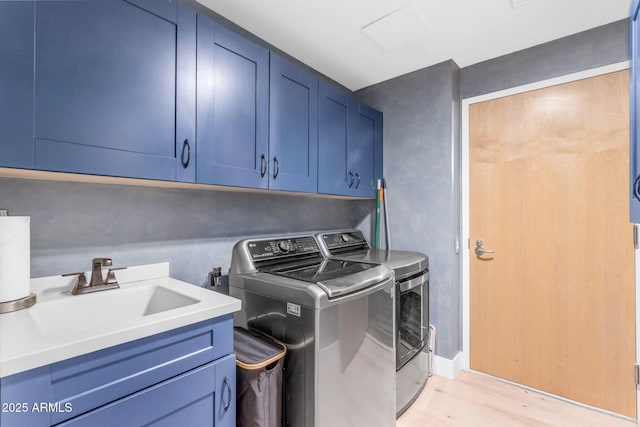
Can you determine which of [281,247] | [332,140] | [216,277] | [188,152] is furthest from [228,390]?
[332,140]

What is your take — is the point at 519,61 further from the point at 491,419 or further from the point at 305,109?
Result: the point at 491,419

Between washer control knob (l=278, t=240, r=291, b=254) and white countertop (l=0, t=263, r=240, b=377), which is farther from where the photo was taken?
washer control knob (l=278, t=240, r=291, b=254)

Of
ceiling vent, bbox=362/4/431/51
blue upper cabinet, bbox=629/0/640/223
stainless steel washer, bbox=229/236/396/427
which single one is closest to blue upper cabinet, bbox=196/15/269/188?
stainless steel washer, bbox=229/236/396/427

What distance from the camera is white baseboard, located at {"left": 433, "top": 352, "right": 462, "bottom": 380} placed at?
89.0 inches

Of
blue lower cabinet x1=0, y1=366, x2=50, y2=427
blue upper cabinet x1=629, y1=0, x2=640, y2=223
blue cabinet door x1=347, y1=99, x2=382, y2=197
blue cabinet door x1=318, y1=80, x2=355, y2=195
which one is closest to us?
blue lower cabinet x1=0, y1=366, x2=50, y2=427

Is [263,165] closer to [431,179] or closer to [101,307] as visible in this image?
[101,307]

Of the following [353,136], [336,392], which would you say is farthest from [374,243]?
[336,392]

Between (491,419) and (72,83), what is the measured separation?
270 cm

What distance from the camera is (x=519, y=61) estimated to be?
216 cm

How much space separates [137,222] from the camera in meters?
1.50

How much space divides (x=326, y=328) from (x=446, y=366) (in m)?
1.55

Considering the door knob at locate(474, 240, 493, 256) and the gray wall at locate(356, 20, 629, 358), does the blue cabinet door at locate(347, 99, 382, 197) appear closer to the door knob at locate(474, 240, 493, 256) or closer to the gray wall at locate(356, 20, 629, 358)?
the gray wall at locate(356, 20, 629, 358)

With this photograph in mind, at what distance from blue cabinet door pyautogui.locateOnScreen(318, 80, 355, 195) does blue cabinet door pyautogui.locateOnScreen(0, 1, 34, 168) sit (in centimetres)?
143

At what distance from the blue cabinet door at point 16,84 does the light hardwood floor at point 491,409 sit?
221cm
